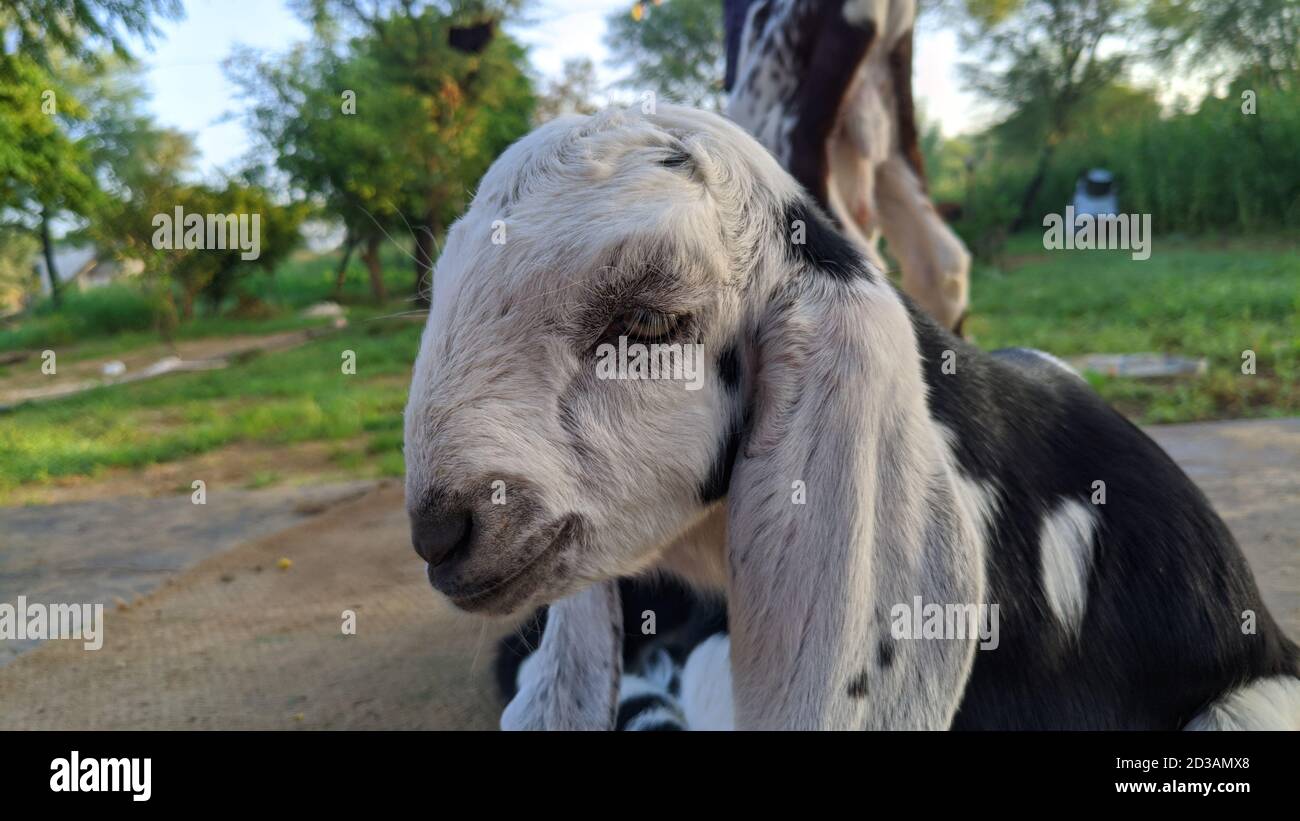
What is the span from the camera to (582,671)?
1777 mm

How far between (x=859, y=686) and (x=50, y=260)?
595 inches

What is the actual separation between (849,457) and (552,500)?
41 cm

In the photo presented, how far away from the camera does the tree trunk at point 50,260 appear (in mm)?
10375

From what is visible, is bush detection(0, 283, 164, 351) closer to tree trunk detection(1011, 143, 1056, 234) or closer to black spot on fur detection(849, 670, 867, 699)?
black spot on fur detection(849, 670, 867, 699)

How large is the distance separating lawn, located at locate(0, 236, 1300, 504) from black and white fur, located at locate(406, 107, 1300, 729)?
3.85m

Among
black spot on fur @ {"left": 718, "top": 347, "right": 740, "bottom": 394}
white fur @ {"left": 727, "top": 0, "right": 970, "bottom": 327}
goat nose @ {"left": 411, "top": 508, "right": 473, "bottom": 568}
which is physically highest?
white fur @ {"left": 727, "top": 0, "right": 970, "bottom": 327}

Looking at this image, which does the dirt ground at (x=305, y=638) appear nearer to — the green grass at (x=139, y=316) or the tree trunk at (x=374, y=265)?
the green grass at (x=139, y=316)

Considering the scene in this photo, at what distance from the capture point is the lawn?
22.9 feet

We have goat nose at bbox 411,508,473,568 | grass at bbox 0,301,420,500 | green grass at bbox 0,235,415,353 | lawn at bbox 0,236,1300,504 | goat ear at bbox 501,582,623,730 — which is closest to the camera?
goat nose at bbox 411,508,473,568

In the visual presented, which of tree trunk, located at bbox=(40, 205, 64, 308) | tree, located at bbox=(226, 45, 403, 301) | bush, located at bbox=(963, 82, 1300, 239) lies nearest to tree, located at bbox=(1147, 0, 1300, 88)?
bush, located at bbox=(963, 82, 1300, 239)

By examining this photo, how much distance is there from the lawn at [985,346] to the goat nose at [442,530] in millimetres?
3878

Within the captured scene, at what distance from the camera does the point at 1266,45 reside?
59.4ft
